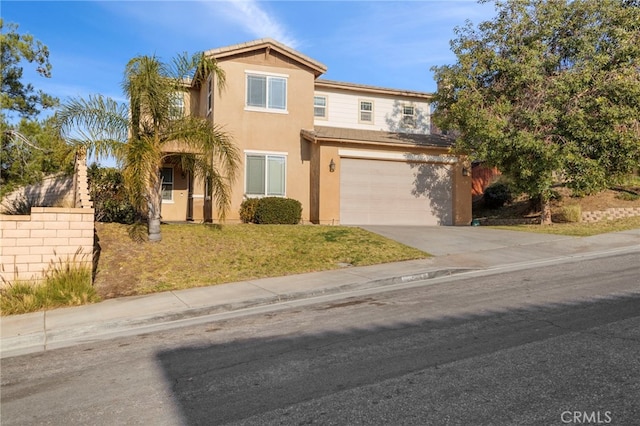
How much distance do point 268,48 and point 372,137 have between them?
5474 mm

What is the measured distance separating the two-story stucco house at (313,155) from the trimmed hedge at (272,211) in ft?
2.70

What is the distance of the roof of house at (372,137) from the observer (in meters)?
18.9

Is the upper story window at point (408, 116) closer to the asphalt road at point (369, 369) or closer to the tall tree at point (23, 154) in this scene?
the tall tree at point (23, 154)

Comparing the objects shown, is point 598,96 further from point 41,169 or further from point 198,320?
point 41,169

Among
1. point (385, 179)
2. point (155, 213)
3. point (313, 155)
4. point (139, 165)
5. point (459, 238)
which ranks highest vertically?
point (313, 155)

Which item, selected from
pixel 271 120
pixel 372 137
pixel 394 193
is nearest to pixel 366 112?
pixel 372 137

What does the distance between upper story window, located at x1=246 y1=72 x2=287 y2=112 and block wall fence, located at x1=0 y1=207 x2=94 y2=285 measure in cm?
1033

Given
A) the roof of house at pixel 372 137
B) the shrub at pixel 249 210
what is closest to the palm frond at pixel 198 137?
the shrub at pixel 249 210

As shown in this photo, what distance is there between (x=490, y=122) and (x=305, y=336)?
12.6 meters

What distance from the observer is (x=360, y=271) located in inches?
455

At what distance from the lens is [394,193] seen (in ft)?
67.0

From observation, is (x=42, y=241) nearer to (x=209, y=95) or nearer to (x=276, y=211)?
(x=276, y=211)

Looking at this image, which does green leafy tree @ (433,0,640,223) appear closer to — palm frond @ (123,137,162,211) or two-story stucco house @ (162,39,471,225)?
two-story stucco house @ (162,39,471,225)

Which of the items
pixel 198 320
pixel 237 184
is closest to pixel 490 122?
pixel 237 184
